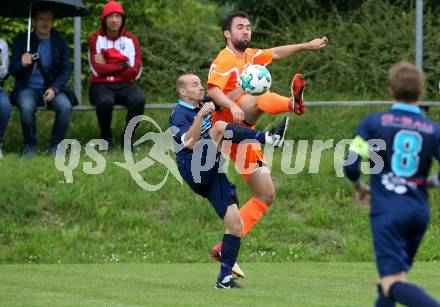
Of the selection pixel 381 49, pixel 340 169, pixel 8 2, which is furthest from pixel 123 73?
pixel 381 49

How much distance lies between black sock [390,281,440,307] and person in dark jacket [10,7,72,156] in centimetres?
968

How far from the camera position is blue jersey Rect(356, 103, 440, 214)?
714 centimetres

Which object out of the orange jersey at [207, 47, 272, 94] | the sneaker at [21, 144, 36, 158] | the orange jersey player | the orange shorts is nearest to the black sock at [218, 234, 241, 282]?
the orange jersey player

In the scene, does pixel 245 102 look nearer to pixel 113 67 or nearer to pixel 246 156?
pixel 246 156

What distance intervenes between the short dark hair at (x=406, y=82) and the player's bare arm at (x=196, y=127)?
10.0 feet

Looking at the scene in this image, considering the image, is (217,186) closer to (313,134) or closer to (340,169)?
(340,169)

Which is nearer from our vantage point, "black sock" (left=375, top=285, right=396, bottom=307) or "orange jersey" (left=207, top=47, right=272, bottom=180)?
"black sock" (left=375, top=285, right=396, bottom=307)

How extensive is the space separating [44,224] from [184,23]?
798 centimetres

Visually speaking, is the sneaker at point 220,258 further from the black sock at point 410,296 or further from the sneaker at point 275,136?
the black sock at point 410,296

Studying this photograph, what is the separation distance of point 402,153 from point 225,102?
3.91 metres

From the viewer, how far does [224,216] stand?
34.1 ft

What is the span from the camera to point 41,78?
16312 mm

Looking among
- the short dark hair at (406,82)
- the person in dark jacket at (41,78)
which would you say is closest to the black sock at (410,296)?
the short dark hair at (406,82)

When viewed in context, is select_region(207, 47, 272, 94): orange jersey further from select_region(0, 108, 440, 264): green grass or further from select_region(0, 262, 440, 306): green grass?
select_region(0, 108, 440, 264): green grass
